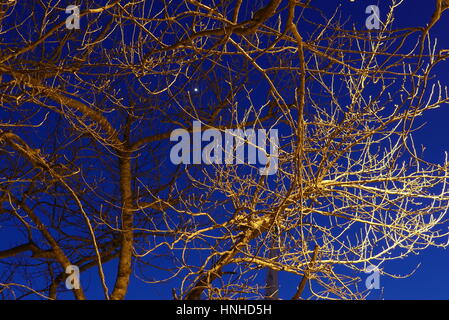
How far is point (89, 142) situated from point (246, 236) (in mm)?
3948

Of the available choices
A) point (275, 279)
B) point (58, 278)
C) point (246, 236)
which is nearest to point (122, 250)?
point (58, 278)

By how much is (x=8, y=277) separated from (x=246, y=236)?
5.20 meters

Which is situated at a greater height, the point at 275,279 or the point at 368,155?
the point at 368,155

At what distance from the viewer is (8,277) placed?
8555 mm

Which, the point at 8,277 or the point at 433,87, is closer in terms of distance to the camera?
the point at 433,87

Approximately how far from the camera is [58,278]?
8.84 metres

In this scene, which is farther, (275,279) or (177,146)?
(177,146)
